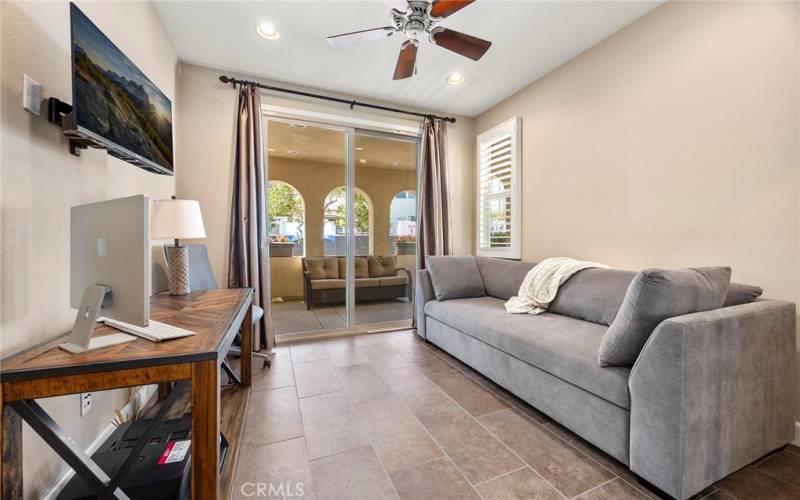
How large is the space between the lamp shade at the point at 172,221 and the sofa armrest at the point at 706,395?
2609 millimetres

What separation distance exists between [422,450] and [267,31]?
3.14 m

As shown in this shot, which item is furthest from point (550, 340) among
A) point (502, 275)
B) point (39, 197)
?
point (39, 197)

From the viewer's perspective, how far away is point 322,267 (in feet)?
→ 13.0

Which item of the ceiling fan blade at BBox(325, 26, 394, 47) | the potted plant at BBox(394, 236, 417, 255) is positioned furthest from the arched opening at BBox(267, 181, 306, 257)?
the ceiling fan blade at BBox(325, 26, 394, 47)

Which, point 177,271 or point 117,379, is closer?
point 117,379

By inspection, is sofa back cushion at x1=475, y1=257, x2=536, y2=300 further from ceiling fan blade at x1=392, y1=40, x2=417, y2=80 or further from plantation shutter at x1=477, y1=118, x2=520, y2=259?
ceiling fan blade at x1=392, y1=40, x2=417, y2=80

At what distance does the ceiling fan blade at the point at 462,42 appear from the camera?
198 cm

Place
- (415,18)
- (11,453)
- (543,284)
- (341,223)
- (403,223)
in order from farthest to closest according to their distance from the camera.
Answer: (403,223), (341,223), (543,284), (415,18), (11,453)

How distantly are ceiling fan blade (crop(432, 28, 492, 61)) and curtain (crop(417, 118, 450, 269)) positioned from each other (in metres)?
1.77

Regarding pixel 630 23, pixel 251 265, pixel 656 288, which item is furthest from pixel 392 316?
pixel 630 23

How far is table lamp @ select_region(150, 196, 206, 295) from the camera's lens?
2027 millimetres

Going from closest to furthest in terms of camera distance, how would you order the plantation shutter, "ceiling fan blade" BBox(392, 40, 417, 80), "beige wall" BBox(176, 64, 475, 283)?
"ceiling fan blade" BBox(392, 40, 417, 80)
"beige wall" BBox(176, 64, 475, 283)
the plantation shutter

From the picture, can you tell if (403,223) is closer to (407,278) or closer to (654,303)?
(407,278)

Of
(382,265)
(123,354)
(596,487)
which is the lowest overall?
(596,487)
